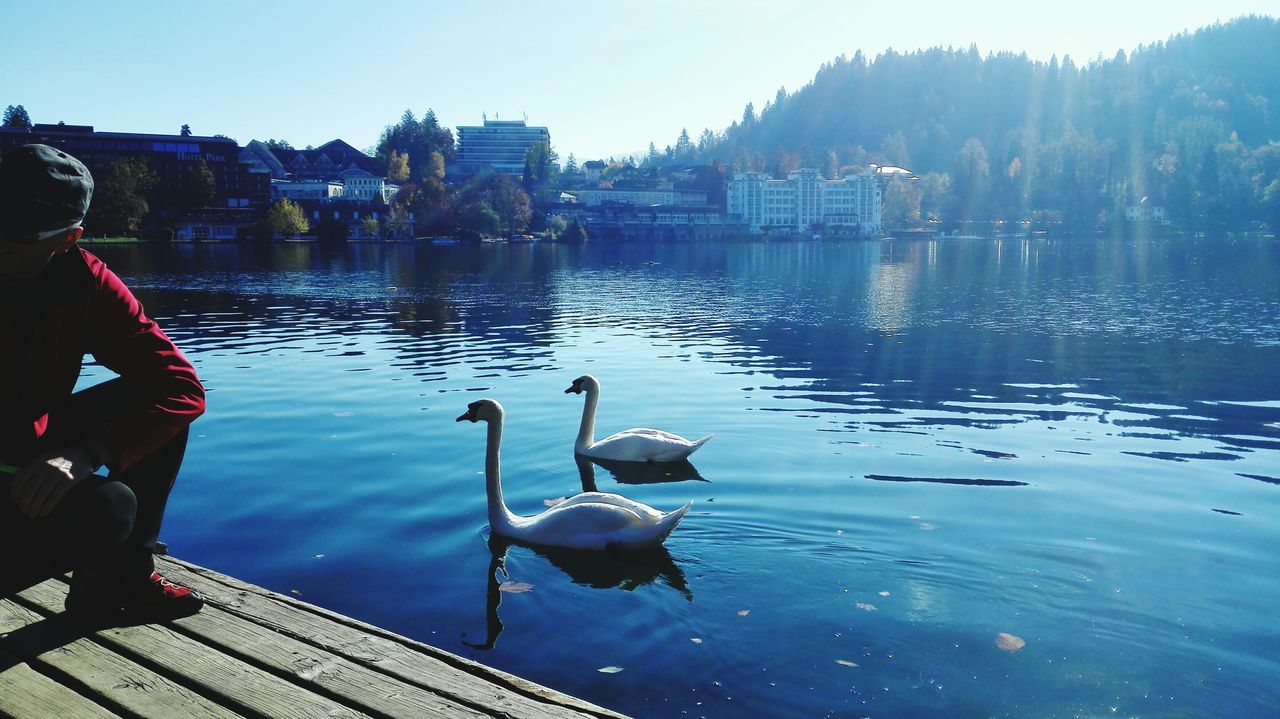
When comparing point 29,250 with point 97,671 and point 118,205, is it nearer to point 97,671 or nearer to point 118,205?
point 97,671

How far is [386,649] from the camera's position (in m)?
4.36

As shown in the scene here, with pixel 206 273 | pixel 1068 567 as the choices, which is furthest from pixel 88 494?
pixel 206 273

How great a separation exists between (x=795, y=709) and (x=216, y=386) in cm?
1529

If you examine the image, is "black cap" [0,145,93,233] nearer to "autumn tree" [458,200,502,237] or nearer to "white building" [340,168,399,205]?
"autumn tree" [458,200,502,237]

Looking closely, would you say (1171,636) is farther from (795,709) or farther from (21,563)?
(21,563)

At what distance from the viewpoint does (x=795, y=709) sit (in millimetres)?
5523

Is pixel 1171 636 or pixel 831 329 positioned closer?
pixel 1171 636

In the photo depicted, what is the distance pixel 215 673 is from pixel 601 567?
4.33 m

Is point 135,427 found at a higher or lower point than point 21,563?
higher

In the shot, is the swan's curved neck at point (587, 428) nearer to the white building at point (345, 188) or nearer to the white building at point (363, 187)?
Answer: the white building at point (345, 188)

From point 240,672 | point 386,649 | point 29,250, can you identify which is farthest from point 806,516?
point 29,250

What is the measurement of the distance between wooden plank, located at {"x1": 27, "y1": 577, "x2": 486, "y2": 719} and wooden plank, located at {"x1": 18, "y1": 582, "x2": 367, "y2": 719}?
0.05m

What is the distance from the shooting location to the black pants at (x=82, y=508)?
11.7ft

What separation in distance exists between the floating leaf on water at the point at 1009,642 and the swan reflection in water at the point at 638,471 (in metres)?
4.94
